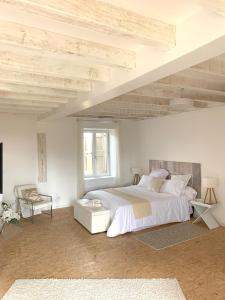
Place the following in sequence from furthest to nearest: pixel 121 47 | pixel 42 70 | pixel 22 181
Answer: pixel 22 181 < pixel 42 70 < pixel 121 47

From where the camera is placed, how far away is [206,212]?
174 inches

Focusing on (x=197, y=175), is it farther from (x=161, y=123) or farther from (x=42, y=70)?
(x=42, y=70)

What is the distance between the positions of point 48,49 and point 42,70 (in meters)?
0.50

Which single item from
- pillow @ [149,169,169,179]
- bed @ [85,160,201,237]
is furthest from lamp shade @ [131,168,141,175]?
bed @ [85,160,201,237]

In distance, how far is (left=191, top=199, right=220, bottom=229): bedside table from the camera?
4.29 meters

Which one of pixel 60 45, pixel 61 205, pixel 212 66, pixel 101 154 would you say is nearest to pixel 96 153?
pixel 101 154

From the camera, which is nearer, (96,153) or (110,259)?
(110,259)

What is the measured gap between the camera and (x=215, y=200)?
4.50 meters

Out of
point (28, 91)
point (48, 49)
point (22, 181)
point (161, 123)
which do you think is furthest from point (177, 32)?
point (22, 181)

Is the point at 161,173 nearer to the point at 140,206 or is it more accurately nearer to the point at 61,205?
the point at 140,206

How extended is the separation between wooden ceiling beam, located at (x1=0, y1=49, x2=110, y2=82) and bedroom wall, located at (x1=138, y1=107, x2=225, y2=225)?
114 inches

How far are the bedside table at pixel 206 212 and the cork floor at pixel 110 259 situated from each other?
0.19 metres

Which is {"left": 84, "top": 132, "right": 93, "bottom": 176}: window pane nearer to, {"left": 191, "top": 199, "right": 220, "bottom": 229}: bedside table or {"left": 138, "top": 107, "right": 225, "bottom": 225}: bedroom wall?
{"left": 138, "top": 107, "right": 225, "bottom": 225}: bedroom wall

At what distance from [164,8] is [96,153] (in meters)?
5.10
